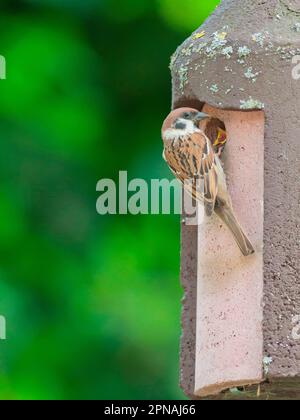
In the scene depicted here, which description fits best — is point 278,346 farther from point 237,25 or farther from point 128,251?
point 128,251

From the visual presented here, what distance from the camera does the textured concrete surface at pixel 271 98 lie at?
8.00 m

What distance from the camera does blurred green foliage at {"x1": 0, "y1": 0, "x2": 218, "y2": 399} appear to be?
10.2 metres

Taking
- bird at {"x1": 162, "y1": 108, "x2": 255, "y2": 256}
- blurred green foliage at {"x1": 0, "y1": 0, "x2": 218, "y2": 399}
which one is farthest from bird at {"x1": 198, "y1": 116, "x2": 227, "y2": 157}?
blurred green foliage at {"x1": 0, "y1": 0, "x2": 218, "y2": 399}

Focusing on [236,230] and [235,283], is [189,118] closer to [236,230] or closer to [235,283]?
[236,230]

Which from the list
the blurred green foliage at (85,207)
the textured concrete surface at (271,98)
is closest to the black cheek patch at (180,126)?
the textured concrete surface at (271,98)

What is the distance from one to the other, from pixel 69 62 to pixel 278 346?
275cm

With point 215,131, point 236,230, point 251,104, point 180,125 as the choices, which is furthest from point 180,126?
point 236,230

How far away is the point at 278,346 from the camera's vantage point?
7965mm

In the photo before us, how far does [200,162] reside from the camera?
8.23m

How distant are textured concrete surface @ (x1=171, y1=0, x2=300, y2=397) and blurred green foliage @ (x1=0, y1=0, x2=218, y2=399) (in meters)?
1.70

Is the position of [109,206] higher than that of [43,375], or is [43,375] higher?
[109,206]

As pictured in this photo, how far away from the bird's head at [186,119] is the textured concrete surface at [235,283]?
0.09m

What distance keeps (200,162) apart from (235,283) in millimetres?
428
